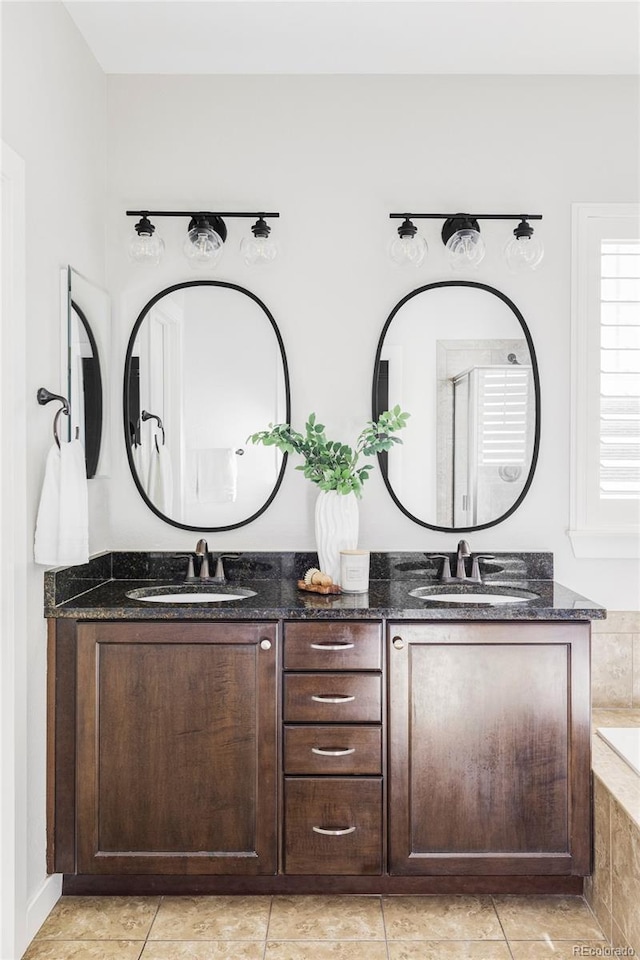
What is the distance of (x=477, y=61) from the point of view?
101 inches

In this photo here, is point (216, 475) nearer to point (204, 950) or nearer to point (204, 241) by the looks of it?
point (204, 241)

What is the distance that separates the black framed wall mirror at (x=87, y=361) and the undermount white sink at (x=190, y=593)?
1.48 feet

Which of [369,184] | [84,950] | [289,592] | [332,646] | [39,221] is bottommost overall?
[84,950]

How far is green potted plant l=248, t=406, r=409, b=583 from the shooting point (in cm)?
244

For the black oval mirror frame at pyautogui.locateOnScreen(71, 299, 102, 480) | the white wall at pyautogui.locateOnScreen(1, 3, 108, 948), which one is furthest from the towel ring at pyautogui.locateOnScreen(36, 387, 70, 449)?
the black oval mirror frame at pyautogui.locateOnScreen(71, 299, 102, 480)

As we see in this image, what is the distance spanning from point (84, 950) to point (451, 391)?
81.1 inches

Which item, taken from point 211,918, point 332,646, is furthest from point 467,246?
point 211,918

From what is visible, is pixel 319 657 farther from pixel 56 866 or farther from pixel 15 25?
pixel 15 25

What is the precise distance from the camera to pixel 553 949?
1917 millimetres

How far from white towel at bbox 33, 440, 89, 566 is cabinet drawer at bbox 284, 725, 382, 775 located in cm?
81

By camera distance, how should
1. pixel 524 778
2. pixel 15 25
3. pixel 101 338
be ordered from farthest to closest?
1. pixel 101 338
2. pixel 524 778
3. pixel 15 25

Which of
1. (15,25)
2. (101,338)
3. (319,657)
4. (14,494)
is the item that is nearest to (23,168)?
(15,25)

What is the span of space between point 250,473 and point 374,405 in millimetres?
519

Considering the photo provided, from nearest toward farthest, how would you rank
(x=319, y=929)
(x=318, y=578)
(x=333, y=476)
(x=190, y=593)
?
(x=319, y=929)
(x=318, y=578)
(x=333, y=476)
(x=190, y=593)
